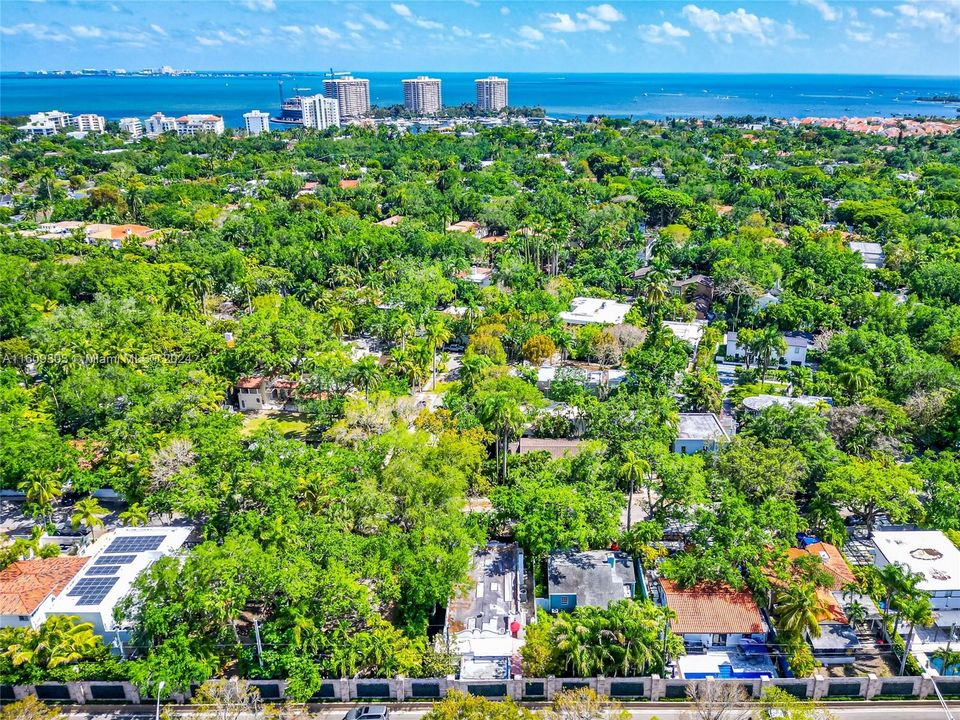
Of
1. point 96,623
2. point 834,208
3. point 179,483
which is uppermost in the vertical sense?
point 834,208

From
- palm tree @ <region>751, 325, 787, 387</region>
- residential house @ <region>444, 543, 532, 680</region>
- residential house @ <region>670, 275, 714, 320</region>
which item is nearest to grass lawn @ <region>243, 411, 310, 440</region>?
residential house @ <region>444, 543, 532, 680</region>

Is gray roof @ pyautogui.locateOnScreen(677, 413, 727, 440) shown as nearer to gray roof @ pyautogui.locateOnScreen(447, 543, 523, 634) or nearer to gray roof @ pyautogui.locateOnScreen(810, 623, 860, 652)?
gray roof @ pyautogui.locateOnScreen(810, 623, 860, 652)

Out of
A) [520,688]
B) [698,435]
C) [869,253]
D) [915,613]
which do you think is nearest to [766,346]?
[698,435]

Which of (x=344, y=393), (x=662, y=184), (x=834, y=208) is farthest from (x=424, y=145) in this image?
(x=344, y=393)

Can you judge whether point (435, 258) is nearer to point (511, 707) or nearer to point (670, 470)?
point (670, 470)

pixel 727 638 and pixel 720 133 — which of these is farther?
pixel 720 133
